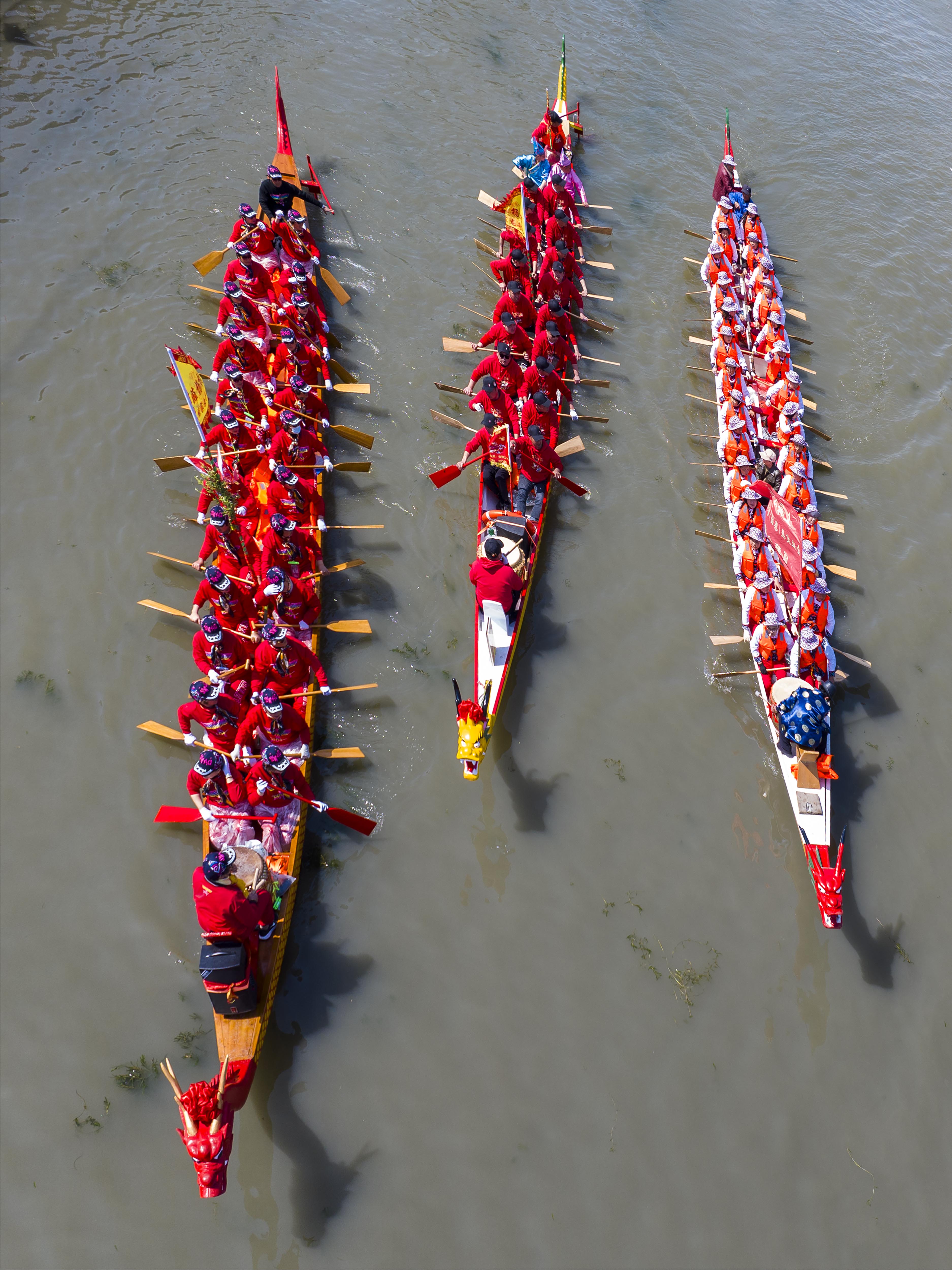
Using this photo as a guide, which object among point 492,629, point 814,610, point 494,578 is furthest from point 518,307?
point 814,610

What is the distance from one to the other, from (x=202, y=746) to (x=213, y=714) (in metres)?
0.76

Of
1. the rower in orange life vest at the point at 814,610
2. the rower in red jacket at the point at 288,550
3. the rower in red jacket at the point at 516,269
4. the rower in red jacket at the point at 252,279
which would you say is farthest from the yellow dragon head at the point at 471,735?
the rower in red jacket at the point at 516,269

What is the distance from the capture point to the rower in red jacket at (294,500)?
34.6 feet

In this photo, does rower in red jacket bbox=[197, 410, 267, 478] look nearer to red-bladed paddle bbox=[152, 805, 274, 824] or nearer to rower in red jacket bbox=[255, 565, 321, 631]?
rower in red jacket bbox=[255, 565, 321, 631]

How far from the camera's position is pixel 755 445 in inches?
520

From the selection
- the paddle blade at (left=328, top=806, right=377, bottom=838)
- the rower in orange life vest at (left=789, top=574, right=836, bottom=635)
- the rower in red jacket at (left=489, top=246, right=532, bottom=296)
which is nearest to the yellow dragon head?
the paddle blade at (left=328, top=806, right=377, bottom=838)

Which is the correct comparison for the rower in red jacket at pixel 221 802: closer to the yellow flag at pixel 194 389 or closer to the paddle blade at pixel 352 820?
the paddle blade at pixel 352 820

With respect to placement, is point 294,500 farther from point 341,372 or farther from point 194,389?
point 341,372

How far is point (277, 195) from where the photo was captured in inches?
584

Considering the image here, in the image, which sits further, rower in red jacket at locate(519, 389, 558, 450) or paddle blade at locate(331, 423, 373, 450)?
paddle blade at locate(331, 423, 373, 450)

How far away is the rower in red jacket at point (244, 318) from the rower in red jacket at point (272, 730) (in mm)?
6698

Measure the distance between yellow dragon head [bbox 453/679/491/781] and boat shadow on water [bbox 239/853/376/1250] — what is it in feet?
6.88

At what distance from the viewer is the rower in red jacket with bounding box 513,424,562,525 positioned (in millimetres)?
11625

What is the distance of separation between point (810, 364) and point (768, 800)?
31.9ft
